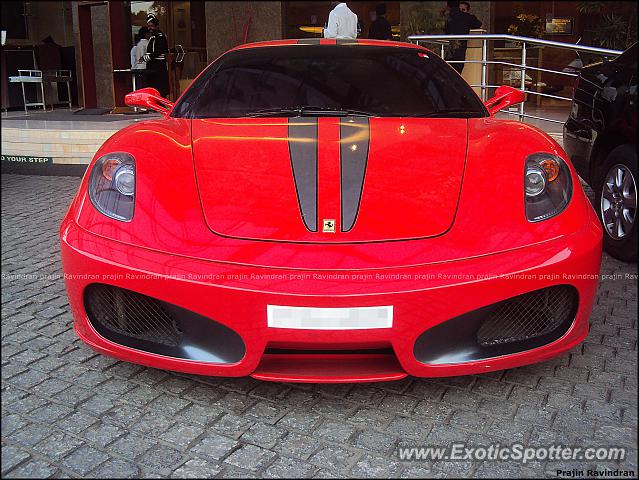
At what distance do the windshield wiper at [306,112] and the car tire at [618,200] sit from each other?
5.18 ft

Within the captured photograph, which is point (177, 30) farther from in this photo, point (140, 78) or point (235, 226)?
point (235, 226)

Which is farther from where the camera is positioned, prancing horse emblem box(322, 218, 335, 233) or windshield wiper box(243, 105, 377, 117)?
windshield wiper box(243, 105, 377, 117)

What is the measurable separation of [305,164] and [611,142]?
2.41 m

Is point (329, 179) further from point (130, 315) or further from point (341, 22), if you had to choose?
point (341, 22)

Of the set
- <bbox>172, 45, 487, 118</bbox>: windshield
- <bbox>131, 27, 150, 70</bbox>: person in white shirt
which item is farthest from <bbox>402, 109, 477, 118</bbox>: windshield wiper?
<bbox>131, 27, 150, 70</bbox>: person in white shirt

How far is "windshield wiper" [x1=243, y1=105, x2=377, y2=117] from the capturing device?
2.99 meters

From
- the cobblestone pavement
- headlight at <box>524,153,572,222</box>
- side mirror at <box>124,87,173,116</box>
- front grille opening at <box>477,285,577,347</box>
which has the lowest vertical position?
the cobblestone pavement

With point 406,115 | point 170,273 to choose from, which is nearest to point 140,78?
point 406,115

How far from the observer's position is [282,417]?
2186 mm

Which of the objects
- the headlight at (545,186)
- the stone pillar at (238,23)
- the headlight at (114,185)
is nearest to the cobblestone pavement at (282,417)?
the headlight at (114,185)

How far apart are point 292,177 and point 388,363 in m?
0.74

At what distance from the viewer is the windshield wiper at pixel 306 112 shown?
299 centimetres

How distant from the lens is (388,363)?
2.12 metres

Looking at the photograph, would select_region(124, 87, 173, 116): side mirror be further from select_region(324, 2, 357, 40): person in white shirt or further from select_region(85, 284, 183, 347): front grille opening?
select_region(324, 2, 357, 40): person in white shirt
